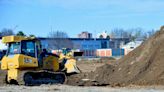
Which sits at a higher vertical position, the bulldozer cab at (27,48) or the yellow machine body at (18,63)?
the bulldozer cab at (27,48)

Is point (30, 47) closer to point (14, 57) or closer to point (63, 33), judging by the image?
point (14, 57)

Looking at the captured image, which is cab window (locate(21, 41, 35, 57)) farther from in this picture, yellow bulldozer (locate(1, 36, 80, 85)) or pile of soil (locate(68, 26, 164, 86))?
pile of soil (locate(68, 26, 164, 86))

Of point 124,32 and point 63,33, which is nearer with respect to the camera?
point 63,33

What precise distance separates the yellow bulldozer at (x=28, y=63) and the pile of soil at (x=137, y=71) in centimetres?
179

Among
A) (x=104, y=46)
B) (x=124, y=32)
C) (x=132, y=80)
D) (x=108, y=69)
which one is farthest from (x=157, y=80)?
(x=124, y=32)

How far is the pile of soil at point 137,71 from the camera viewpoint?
25516 mm

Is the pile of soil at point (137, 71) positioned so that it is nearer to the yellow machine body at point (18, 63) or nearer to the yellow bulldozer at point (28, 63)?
the yellow bulldozer at point (28, 63)

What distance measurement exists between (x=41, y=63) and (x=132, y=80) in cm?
552

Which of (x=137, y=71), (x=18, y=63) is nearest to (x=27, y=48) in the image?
(x=18, y=63)

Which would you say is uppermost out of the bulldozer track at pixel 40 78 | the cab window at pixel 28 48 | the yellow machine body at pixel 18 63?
the cab window at pixel 28 48

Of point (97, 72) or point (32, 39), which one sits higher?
point (32, 39)

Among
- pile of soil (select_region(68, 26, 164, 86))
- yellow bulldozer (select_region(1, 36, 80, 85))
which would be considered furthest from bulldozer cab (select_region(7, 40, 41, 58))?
pile of soil (select_region(68, 26, 164, 86))

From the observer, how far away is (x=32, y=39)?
2419cm

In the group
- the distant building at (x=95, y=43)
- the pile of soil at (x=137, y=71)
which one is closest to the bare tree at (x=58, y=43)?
the distant building at (x=95, y=43)
